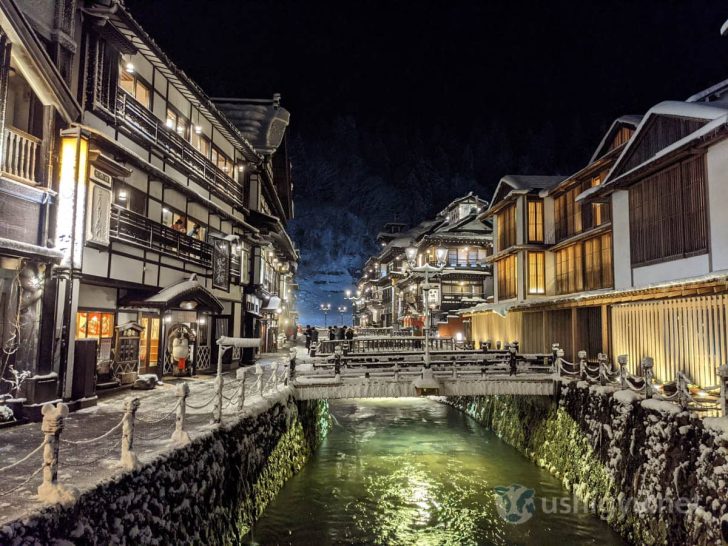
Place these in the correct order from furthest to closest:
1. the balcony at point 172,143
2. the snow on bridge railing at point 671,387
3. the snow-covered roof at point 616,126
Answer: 1. the snow-covered roof at point 616,126
2. the balcony at point 172,143
3. the snow on bridge railing at point 671,387

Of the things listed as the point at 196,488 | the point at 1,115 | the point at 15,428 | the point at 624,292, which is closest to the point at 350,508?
the point at 196,488

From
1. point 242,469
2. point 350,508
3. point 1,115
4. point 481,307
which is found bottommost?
point 350,508

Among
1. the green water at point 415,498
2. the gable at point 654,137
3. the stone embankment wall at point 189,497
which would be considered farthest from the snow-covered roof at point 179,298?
the gable at point 654,137

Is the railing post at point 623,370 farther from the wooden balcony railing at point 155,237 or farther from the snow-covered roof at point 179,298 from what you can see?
the wooden balcony railing at point 155,237

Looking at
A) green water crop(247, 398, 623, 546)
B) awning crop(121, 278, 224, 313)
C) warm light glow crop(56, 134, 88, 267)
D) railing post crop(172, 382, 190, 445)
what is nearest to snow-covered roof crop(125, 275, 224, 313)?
awning crop(121, 278, 224, 313)

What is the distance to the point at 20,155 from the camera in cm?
1132

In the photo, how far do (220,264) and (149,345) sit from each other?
5976 millimetres

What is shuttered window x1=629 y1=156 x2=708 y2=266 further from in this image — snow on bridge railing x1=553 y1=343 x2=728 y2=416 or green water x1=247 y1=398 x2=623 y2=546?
green water x1=247 y1=398 x2=623 y2=546

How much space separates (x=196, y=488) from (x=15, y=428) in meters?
5.19

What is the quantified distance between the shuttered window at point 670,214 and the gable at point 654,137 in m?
1.14

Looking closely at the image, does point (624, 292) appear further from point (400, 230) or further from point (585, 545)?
point (400, 230)

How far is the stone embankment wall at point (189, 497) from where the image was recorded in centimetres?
599

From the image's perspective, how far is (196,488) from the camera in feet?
29.9

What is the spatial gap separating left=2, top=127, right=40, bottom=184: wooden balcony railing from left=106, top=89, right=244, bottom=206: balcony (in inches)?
125
